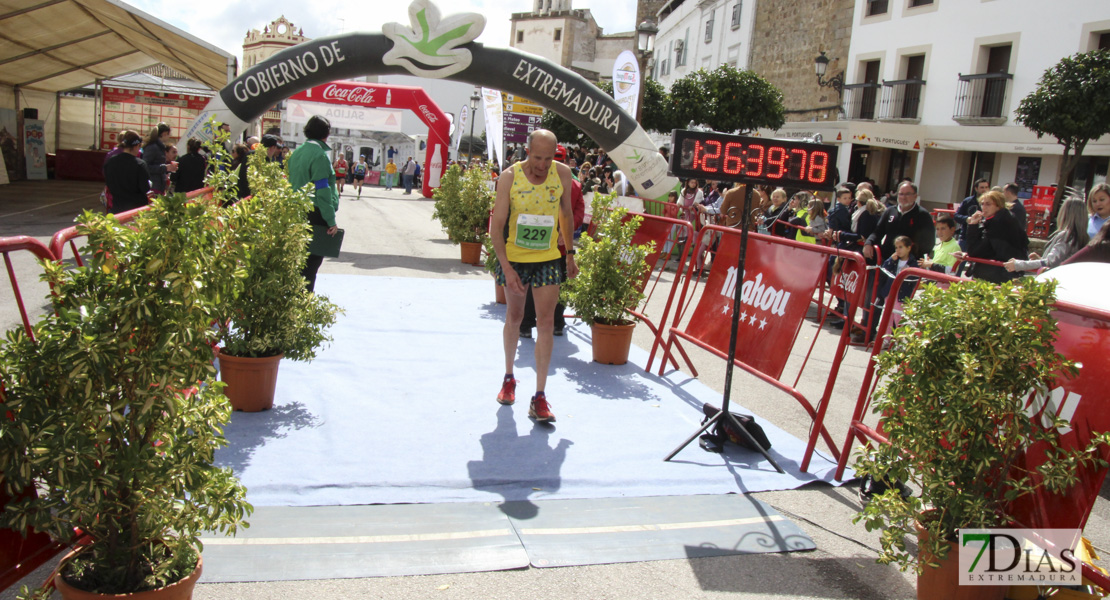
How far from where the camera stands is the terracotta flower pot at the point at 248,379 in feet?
15.2

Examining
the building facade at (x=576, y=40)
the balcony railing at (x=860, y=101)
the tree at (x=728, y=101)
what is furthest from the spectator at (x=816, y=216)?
the building facade at (x=576, y=40)

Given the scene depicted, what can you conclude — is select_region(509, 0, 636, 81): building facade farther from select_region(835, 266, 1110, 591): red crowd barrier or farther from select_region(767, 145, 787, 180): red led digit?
select_region(835, 266, 1110, 591): red crowd barrier

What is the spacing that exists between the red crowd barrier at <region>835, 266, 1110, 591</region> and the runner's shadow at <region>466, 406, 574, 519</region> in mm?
2092

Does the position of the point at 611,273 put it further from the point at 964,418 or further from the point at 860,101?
the point at 860,101

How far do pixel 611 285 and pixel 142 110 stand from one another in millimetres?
24191

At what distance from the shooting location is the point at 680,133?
14.0 feet

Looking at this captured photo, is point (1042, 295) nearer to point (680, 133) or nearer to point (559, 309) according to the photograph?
point (680, 133)

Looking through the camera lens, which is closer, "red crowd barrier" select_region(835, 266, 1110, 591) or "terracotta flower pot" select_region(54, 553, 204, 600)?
"terracotta flower pot" select_region(54, 553, 204, 600)

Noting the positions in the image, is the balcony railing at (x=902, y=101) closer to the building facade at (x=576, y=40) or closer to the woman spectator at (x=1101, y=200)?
the woman spectator at (x=1101, y=200)

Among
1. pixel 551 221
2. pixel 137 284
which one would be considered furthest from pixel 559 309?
pixel 137 284

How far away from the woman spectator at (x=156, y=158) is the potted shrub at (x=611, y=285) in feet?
20.6

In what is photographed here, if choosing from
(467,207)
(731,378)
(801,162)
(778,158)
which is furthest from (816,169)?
(467,207)

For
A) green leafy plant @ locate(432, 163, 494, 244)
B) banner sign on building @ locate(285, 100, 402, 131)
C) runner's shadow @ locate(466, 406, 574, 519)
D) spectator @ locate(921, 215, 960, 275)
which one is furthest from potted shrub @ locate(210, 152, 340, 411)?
banner sign on building @ locate(285, 100, 402, 131)

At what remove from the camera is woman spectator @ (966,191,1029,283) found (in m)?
7.63
